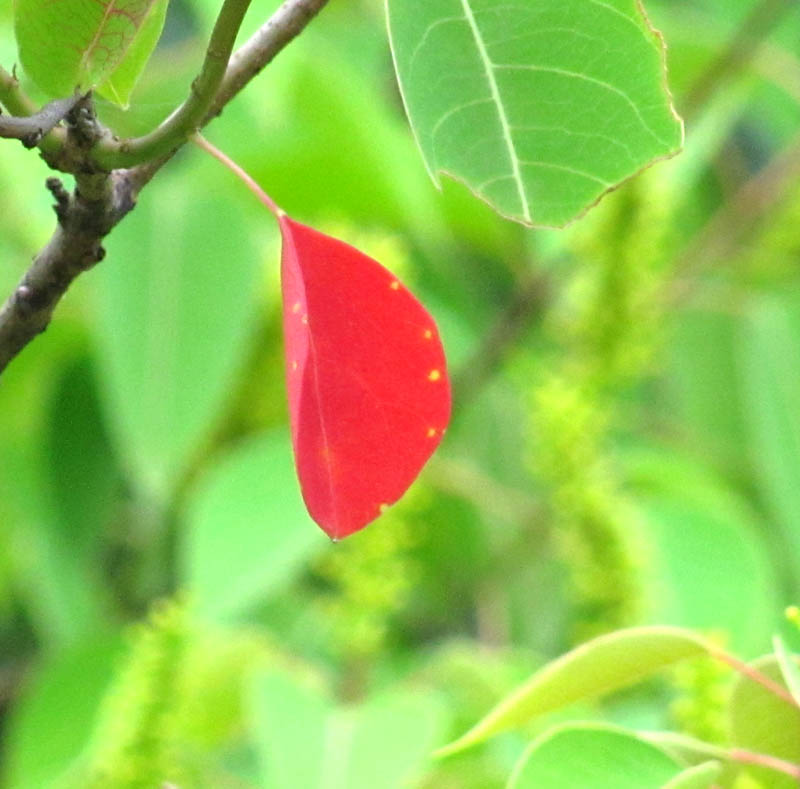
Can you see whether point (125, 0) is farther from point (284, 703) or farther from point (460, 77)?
point (284, 703)

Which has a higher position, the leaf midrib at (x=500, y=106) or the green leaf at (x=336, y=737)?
the leaf midrib at (x=500, y=106)

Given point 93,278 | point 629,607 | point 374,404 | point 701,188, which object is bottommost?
point 701,188

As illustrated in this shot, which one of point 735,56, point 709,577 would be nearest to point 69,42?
point 709,577

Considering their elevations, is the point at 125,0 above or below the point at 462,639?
above

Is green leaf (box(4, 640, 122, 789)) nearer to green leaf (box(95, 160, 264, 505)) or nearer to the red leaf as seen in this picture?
green leaf (box(95, 160, 264, 505))

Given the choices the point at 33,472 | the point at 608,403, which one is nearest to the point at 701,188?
the point at 608,403

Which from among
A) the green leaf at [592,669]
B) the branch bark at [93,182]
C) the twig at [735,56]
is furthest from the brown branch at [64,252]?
the twig at [735,56]

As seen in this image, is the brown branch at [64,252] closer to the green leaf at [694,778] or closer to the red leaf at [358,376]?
the red leaf at [358,376]
